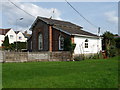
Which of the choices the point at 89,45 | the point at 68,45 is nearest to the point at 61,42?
the point at 68,45

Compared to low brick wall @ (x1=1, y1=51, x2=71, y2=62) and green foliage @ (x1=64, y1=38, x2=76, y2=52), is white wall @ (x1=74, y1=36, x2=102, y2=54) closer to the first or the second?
green foliage @ (x1=64, y1=38, x2=76, y2=52)

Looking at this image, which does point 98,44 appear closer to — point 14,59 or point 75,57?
point 75,57

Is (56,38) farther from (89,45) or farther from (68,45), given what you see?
(89,45)

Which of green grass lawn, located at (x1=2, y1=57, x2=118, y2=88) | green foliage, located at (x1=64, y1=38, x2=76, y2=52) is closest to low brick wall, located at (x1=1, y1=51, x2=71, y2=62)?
green foliage, located at (x1=64, y1=38, x2=76, y2=52)

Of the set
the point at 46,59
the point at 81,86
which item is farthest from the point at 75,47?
the point at 81,86

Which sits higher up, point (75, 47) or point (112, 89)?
point (75, 47)

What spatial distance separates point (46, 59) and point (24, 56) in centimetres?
266

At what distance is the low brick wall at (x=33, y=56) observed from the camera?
17.3 meters

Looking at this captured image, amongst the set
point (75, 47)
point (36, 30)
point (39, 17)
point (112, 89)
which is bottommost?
point (112, 89)

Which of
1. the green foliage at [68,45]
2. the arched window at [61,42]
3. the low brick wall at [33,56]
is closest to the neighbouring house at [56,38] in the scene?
the arched window at [61,42]

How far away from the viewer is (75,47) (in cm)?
2459

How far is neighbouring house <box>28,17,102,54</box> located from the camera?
25066 mm

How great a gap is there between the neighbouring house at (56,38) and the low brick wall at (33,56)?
405 centimetres

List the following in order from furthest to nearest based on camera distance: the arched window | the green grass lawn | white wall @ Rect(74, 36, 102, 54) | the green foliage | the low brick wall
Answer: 1. the arched window
2. white wall @ Rect(74, 36, 102, 54)
3. the green foliage
4. the low brick wall
5. the green grass lawn
